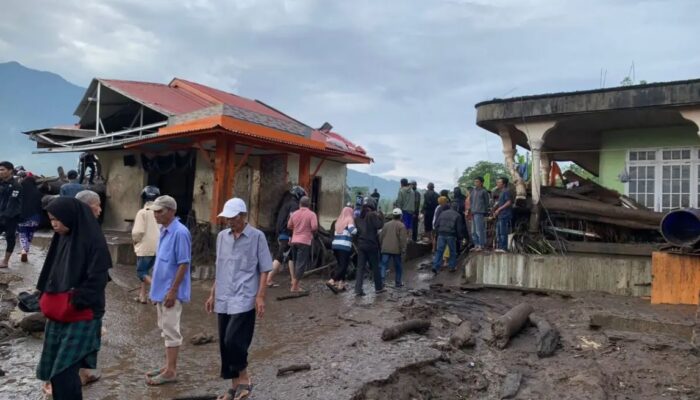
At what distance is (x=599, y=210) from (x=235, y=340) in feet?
29.2


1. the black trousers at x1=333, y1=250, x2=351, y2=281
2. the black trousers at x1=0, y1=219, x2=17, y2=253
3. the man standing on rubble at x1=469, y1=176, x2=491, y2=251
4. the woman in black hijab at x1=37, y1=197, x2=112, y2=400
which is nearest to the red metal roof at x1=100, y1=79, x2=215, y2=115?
the black trousers at x1=0, y1=219, x2=17, y2=253

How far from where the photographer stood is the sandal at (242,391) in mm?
4344

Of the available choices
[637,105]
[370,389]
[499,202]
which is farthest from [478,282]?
[370,389]

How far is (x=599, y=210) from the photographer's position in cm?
1038

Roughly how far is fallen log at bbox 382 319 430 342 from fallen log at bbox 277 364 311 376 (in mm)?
1409

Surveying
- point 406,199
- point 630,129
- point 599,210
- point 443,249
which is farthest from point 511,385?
point 630,129

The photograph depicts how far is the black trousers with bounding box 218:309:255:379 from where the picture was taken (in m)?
4.25

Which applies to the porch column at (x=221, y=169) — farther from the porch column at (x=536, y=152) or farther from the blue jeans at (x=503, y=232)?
the porch column at (x=536, y=152)

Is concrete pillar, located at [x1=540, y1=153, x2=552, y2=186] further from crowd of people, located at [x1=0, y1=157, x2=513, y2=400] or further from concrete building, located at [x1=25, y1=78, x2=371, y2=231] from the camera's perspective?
crowd of people, located at [x1=0, y1=157, x2=513, y2=400]

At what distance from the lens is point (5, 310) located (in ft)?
22.2

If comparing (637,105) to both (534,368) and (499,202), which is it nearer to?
(499,202)

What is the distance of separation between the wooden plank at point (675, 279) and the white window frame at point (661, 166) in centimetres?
388

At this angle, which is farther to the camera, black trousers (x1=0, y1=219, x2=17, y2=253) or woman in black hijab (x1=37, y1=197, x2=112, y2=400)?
black trousers (x1=0, y1=219, x2=17, y2=253)

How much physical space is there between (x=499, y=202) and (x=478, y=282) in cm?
183
